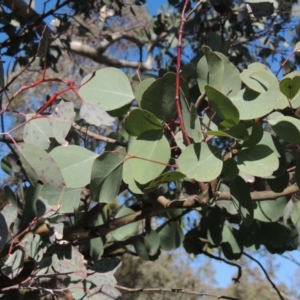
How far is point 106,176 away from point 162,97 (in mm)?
181

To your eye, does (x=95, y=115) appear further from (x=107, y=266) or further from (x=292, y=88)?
(x=107, y=266)

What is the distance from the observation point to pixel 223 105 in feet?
2.82

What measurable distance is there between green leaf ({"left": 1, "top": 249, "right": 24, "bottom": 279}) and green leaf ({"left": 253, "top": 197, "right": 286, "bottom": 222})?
1.83 feet

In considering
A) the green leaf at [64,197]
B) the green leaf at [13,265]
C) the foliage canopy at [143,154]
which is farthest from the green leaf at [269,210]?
the green leaf at [13,265]

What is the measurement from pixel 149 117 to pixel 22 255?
0.49m

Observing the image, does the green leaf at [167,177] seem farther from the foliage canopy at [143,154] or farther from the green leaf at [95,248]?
the green leaf at [95,248]

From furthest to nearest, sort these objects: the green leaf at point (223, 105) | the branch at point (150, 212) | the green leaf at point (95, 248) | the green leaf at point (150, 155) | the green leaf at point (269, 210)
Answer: the green leaf at point (95, 248) < the green leaf at point (269, 210) < the branch at point (150, 212) < the green leaf at point (150, 155) < the green leaf at point (223, 105)

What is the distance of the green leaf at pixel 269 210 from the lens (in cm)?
139

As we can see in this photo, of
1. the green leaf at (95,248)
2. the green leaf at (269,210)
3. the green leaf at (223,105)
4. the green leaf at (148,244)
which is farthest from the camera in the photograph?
the green leaf at (148,244)

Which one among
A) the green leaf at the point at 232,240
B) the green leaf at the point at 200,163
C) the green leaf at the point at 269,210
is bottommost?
the green leaf at the point at 232,240

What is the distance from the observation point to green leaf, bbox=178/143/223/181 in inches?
34.7

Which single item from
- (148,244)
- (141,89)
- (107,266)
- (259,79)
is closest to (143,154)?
(141,89)

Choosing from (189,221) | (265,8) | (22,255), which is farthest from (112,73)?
(189,221)

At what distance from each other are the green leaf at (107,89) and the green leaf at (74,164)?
102 millimetres
